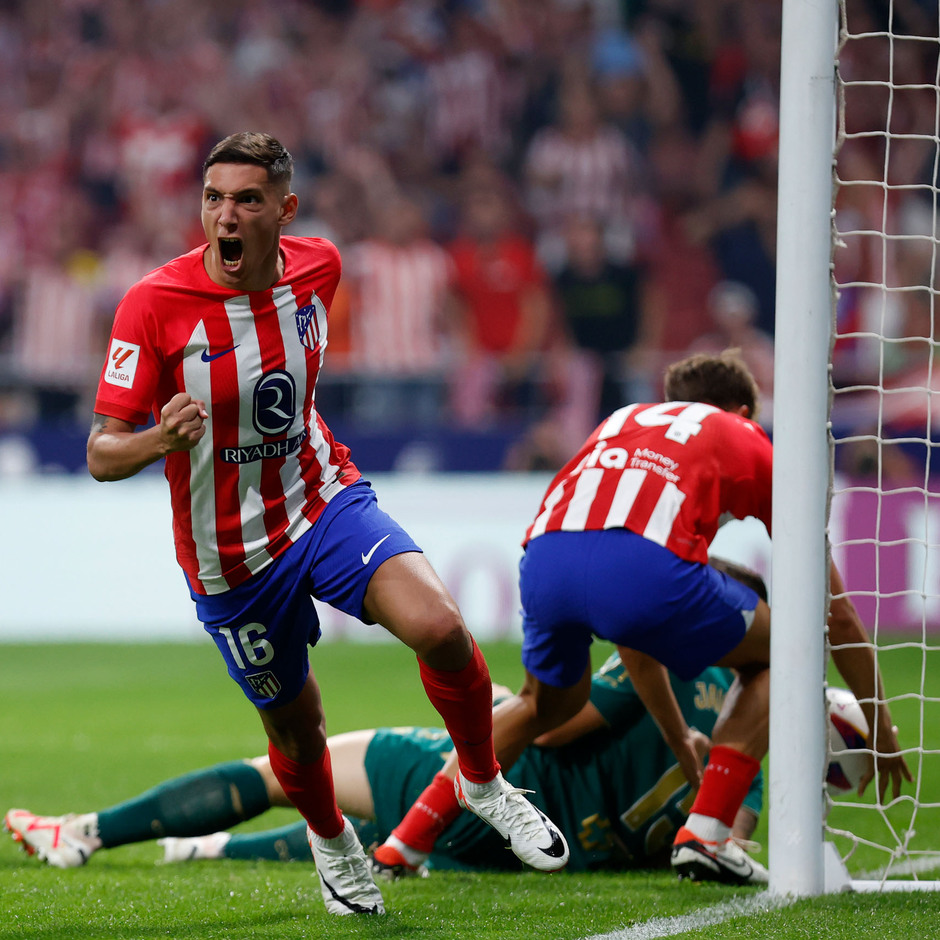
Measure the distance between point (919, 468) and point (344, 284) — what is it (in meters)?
4.83

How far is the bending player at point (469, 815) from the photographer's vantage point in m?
3.90

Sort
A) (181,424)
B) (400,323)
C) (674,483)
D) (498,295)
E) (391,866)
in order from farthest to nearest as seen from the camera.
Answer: (498,295)
(400,323)
(391,866)
(674,483)
(181,424)

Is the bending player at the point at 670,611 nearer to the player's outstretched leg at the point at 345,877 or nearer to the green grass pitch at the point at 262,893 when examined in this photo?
the green grass pitch at the point at 262,893

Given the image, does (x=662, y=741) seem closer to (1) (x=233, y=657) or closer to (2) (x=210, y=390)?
(1) (x=233, y=657)

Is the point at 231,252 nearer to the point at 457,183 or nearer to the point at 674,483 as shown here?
the point at 674,483

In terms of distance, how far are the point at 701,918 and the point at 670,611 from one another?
80 centimetres

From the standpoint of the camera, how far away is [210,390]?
323cm

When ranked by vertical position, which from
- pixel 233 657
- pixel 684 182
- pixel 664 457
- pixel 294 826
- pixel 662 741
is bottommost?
pixel 294 826

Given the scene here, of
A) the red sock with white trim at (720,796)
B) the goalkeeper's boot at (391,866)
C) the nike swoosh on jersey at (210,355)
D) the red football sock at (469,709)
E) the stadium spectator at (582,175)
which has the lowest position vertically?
the goalkeeper's boot at (391,866)

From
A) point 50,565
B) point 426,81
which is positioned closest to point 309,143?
point 426,81

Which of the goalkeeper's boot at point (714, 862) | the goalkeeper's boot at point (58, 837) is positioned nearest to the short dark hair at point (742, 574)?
the goalkeeper's boot at point (714, 862)

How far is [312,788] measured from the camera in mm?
3475

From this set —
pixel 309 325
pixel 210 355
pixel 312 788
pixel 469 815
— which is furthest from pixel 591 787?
pixel 210 355

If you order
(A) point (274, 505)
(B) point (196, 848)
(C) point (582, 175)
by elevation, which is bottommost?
(B) point (196, 848)
